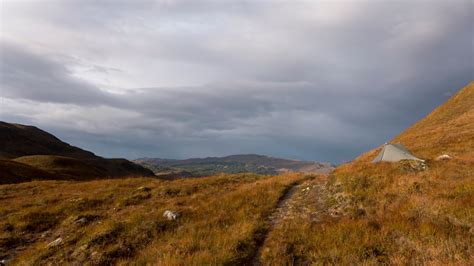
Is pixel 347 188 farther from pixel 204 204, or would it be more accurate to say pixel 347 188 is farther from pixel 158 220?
pixel 158 220

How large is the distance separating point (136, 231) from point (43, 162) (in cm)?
7435

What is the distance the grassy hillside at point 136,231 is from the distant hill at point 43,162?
38.0 metres

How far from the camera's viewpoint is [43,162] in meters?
68.6

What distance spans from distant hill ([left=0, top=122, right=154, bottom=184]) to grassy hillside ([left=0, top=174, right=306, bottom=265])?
1497 inches

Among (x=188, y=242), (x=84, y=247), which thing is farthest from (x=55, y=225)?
(x=188, y=242)

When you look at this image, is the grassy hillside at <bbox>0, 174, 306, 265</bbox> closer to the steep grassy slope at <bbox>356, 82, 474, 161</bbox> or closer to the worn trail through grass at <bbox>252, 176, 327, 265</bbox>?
the worn trail through grass at <bbox>252, 176, 327, 265</bbox>

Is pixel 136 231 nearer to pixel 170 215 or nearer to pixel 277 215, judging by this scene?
pixel 170 215

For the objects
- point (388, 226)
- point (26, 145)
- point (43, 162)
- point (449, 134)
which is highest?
point (449, 134)

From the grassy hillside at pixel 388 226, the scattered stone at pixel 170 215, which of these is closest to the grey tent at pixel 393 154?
the grassy hillside at pixel 388 226

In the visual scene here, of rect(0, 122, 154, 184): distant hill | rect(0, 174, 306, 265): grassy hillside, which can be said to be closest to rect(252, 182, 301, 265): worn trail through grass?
rect(0, 174, 306, 265): grassy hillside

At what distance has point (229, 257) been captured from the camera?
7766 millimetres

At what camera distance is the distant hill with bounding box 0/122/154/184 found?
5084cm

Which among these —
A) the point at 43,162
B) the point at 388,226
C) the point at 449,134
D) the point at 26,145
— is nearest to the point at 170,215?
the point at 388,226

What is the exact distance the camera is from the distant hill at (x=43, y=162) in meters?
50.8
